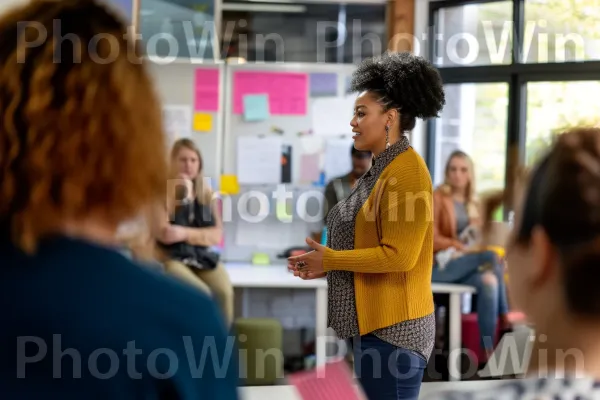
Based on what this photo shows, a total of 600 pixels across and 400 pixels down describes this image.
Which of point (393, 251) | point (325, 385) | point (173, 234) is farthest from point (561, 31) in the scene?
point (325, 385)

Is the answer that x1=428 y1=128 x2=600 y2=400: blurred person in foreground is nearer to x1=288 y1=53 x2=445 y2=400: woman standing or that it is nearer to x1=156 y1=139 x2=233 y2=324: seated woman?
x1=288 y1=53 x2=445 y2=400: woman standing

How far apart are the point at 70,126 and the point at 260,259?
443 centimetres

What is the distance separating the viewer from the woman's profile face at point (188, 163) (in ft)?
14.3

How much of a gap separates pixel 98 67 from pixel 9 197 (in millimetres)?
146

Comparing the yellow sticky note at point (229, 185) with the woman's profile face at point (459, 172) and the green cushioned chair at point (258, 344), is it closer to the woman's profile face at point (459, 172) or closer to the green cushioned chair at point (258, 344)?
the green cushioned chair at point (258, 344)

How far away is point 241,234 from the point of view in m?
5.11

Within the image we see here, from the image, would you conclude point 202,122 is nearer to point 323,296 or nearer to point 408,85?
point 323,296

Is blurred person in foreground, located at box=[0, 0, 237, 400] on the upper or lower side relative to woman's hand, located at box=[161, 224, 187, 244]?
upper

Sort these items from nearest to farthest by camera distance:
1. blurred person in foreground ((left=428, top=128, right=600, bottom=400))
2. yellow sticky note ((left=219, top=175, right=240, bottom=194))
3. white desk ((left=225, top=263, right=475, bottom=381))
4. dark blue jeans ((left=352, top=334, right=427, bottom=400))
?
1. blurred person in foreground ((left=428, top=128, right=600, bottom=400))
2. dark blue jeans ((left=352, top=334, right=427, bottom=400))
3. white desk ((left=225, top=263, right=475, bottom=381))
4. yellow sticky note ((left=219, top=175, right=240, bottom=194))

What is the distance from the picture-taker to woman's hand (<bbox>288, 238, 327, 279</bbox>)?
2018 millimetres

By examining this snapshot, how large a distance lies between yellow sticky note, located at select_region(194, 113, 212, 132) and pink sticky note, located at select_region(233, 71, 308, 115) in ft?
0.63

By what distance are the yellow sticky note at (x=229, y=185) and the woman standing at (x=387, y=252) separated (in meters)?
2.95

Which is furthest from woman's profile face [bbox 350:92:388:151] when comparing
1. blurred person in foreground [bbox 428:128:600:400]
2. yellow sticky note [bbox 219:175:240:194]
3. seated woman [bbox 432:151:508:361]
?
yellow sticky note [bbox 219:175:240:194]

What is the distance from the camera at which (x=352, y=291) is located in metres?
2.04
